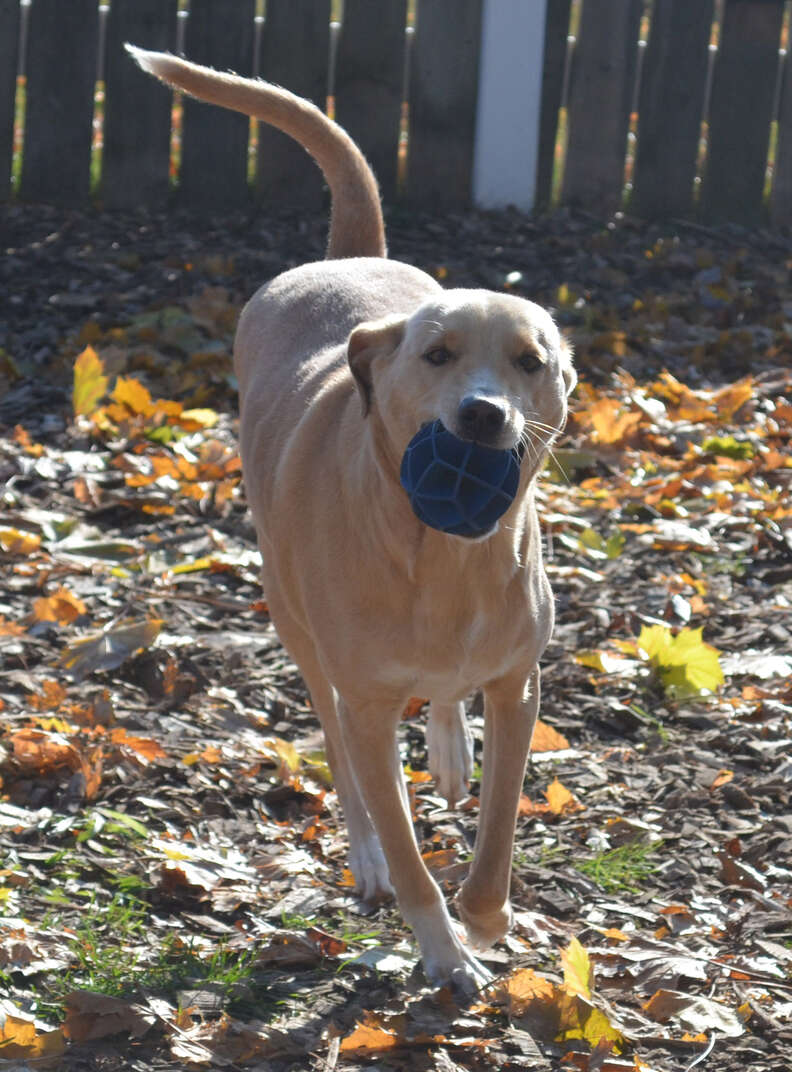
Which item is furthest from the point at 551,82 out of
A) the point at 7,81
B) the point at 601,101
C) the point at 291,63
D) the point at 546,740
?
the point at 546,740

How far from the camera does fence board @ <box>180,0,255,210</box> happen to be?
8.92 metres

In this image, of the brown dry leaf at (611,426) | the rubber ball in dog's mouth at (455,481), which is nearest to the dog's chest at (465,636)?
the rubber ball in dog's mouth at (455,481)

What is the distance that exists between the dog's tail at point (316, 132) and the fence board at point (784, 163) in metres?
6.03

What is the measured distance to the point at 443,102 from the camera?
9.27 m

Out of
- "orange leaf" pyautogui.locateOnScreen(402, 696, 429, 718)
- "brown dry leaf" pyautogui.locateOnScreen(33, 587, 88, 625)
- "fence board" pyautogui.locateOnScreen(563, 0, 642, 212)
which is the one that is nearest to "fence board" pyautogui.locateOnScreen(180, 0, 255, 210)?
"fence board" pyautogui.locateOnScreen(563, 0, 642, 212)

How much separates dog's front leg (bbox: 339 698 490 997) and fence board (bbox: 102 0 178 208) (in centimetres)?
651

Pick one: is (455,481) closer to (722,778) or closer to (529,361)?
(529,361)

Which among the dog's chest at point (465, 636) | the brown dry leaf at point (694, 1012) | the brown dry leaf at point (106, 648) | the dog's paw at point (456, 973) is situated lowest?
the dog's paw at point (456, 973)

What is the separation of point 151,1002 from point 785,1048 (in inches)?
49.1

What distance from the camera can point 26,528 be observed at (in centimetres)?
543

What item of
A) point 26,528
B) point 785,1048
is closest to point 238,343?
point 26,528

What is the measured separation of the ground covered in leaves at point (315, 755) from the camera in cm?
295

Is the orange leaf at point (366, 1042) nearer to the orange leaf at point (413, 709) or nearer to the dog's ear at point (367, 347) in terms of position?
the dog's ear at point (367, 347)

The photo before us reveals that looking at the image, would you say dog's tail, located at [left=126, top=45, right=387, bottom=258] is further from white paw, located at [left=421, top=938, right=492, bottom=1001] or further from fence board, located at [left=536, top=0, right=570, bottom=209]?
fence board, located at [left=536, top=0, right=570, bottom=209]
